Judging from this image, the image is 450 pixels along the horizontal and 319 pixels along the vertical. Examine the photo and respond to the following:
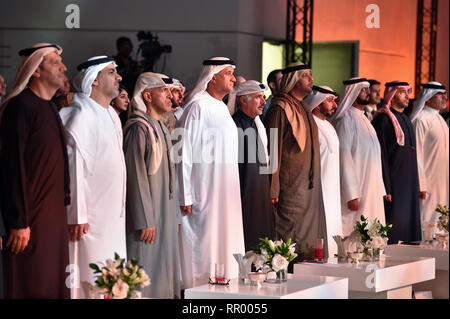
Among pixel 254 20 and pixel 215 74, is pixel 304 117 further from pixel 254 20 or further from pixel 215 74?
pixel 254 20

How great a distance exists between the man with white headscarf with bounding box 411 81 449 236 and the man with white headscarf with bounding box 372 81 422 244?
479 millimetres

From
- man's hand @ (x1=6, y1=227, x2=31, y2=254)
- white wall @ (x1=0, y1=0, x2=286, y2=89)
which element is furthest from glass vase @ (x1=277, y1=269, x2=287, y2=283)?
white wall @ (x1=0, y1=0, x2=286, y2=89)

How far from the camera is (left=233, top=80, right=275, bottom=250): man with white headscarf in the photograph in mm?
6551

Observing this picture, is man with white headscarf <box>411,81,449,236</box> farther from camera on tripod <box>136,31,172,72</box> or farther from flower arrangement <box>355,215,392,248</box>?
camera on tripod <box>136,31,172,72</box>

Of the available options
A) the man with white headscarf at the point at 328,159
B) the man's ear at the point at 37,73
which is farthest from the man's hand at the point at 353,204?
the man's ear at the point at 37,73

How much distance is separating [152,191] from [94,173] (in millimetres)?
523

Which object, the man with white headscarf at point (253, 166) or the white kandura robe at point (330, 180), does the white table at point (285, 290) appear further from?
the white kandura robe at point (330, 180)

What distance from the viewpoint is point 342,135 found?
792cm

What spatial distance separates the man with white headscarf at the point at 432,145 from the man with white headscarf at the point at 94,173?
4.68 metres

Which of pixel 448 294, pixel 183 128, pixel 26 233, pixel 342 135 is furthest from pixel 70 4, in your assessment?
pixel 26 233

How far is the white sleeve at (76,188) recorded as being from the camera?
4.93 m

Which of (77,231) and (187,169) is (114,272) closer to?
(77,231)

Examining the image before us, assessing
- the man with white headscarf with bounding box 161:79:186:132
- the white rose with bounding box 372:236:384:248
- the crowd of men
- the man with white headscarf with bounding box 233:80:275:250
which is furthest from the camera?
the man with white headscarf with bounding box 161:79:186:132

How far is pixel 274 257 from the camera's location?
520 centimetres
